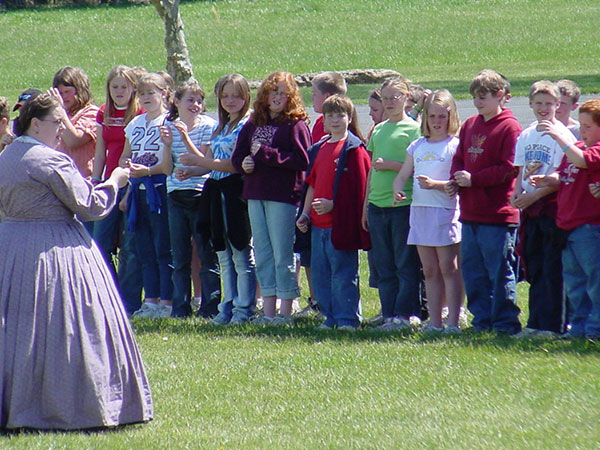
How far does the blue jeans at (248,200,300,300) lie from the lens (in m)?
8.40

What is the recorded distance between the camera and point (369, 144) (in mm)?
8352

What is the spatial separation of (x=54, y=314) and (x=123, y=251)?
3.96 m

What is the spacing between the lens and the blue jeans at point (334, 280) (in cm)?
816

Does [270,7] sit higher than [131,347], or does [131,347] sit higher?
[270,7]

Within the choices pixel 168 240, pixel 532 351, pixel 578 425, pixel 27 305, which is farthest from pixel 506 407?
pixel 168 240

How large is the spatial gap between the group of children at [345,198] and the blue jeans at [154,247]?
1cm

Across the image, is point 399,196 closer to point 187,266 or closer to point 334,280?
point 334,280

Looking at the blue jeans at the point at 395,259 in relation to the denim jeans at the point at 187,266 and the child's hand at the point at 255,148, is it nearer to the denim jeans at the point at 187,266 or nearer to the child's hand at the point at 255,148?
the child's hand at the point at 255,148

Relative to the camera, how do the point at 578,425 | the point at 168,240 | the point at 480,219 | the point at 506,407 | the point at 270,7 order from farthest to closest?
the point at 270,7, the point at 168,240, the point at 480,219, the point at 506,407, the point at 578,425

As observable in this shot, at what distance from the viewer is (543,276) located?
7621mm

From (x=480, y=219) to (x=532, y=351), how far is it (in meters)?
1.12

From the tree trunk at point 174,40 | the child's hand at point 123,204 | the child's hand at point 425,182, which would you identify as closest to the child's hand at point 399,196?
the child's hand at point 425,182

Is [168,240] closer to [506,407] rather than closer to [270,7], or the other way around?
[506,407]

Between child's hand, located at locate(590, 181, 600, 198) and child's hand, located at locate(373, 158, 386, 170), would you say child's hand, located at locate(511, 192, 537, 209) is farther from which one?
child's hand, located at locate(373, 158, 386, 170)
